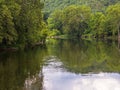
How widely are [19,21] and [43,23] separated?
936 inches

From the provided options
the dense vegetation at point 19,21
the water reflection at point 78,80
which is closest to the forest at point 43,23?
the dense vegetation at point 19,21

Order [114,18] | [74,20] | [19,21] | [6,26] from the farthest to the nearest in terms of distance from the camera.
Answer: [74,20]
[114,18]
[19,21]
[6,26]

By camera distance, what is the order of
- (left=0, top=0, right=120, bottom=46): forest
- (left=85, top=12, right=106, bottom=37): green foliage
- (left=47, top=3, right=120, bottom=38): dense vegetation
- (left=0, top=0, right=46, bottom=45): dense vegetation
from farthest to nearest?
(left=85, top=12, right=106, bottom=37): green foliage < (left=47, top=3, right=120, bottom=38): dense vegetation < (left=0, top=0, right=120, bottom=46): forest < (left=0, top=0, right=46, bottom=45): dense vegetation

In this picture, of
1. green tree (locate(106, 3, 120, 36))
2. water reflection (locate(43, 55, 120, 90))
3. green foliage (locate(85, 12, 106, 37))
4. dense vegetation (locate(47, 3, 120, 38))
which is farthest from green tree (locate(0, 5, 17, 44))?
green foliage (locate(85, 12, 106, 37))

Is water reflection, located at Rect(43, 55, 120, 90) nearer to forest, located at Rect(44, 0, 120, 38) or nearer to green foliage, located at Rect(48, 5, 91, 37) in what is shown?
forest, located at Rect(44, 0, 120, 38)

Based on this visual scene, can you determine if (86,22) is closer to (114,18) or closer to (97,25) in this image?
(97,25)

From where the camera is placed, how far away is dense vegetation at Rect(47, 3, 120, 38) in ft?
403

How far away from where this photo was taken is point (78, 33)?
153 m

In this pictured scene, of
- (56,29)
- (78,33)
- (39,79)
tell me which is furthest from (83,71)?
(56,29)

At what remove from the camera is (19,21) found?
6225 centimetres

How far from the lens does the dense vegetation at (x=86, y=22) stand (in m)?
123

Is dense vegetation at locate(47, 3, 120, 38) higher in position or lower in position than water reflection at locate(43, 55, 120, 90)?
higher

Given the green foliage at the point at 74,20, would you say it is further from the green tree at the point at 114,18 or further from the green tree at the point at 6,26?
the green tree at the point at 6,26

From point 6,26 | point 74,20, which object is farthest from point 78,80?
point 74,20
